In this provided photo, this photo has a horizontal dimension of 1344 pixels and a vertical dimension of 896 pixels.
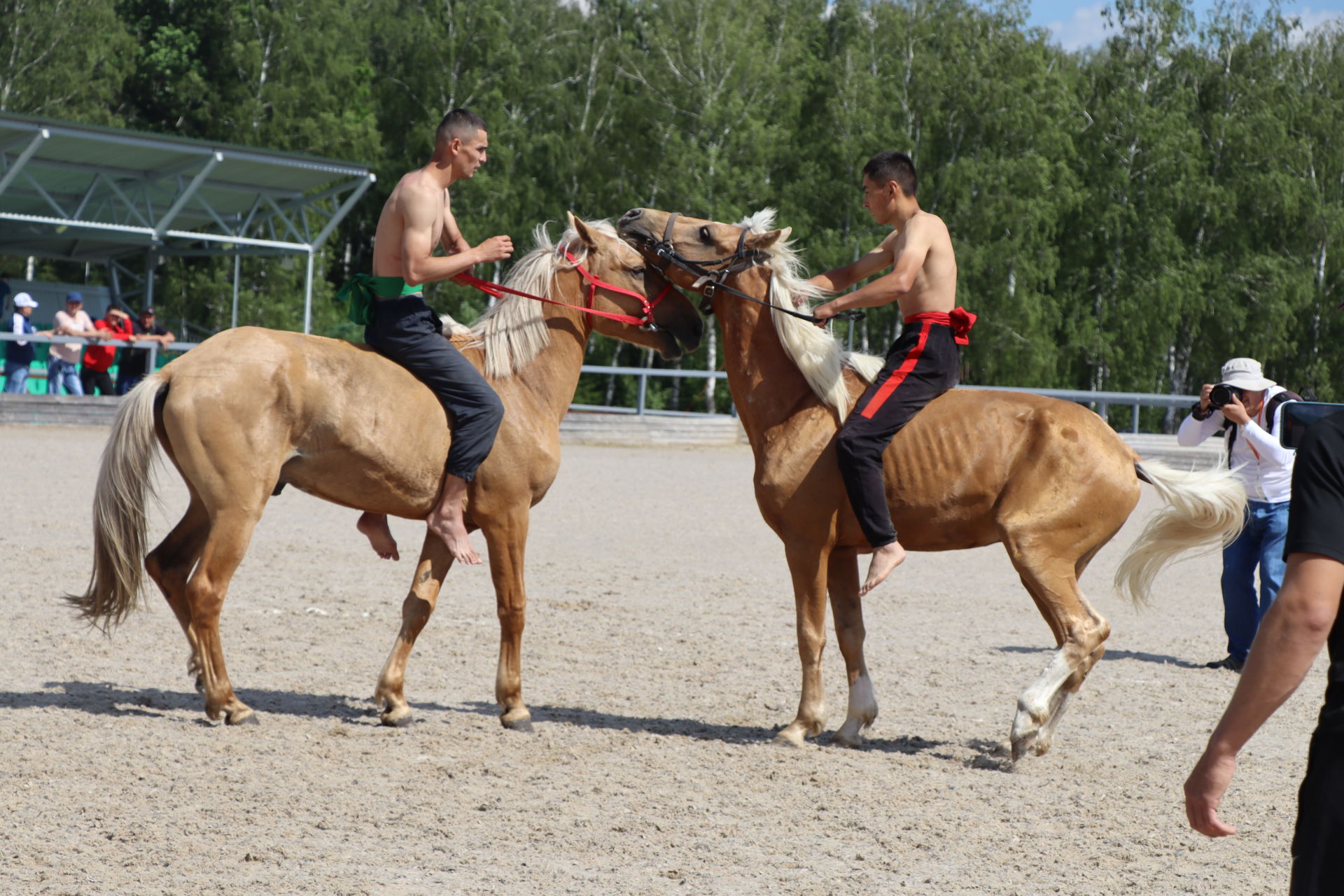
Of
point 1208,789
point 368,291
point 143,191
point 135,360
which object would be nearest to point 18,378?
point 135,360

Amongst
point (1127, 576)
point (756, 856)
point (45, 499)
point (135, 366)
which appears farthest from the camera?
point (135, 366)

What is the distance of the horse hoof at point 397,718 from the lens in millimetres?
5633

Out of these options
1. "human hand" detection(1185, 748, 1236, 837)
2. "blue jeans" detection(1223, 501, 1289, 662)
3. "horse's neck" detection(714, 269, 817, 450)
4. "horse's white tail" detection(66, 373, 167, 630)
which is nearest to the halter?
"horse's neck" detection(714, 269, 817, 450)

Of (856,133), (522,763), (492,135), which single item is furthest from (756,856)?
(492,135)

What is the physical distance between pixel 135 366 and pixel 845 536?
1994 cm

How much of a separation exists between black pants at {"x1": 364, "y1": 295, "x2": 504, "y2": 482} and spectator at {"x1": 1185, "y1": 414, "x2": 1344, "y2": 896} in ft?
12.5

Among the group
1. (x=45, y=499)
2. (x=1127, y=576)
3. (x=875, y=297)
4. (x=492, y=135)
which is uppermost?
(x=492, y=135)

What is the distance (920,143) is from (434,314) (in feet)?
105

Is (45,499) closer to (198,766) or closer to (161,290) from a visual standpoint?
(198,766)

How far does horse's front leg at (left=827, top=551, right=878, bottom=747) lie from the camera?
5.61 m

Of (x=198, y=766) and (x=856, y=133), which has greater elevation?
(x=856, y=133)

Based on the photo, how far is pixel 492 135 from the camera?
38.9 metres

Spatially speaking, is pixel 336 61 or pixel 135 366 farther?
pixel 336 61

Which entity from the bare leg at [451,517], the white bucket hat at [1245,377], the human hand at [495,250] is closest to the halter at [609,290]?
the human hand at [495,250]
